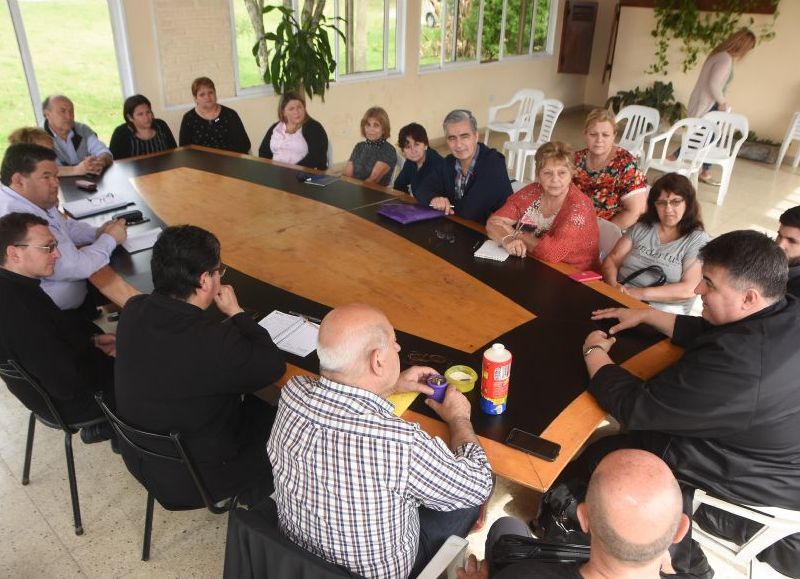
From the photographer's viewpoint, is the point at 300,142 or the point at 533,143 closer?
the point at 300,142

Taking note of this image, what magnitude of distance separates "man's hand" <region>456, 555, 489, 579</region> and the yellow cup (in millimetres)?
535

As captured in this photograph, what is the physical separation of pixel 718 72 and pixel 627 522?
22.1 ft

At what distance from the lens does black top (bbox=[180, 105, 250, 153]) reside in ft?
16.2

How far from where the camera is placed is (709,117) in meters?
6.28

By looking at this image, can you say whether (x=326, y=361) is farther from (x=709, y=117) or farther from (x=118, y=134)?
(x=709, y=117)

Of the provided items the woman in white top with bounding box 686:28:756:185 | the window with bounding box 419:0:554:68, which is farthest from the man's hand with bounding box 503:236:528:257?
the window with bounding box 419:0:554:68

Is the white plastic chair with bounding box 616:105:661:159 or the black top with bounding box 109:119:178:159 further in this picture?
the white plastic chair with bounding box 616:105:661:159

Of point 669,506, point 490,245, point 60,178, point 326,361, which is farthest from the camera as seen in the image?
point 60,178

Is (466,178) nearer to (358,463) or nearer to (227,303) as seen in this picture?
(227,303)

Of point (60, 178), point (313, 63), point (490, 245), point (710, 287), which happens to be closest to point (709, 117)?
A: point (313, 63)

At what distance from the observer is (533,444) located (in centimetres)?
170

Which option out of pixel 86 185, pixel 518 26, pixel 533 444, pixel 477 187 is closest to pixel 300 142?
pixel 86 185

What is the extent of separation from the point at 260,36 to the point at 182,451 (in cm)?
530

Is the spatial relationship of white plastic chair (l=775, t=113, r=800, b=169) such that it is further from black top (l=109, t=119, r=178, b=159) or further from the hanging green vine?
black top (l=109, t=119, r=178, b=159)
